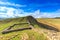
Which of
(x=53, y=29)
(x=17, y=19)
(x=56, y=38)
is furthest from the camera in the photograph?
(x=17, y=19)

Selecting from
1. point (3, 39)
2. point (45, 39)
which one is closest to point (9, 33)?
point (3, 39)

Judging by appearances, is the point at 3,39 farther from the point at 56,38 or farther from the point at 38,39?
the point at 56,38

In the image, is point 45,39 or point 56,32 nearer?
point 45,39

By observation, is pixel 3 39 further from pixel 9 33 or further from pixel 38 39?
pixel 38 39

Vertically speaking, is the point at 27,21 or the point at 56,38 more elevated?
the point at 27,21

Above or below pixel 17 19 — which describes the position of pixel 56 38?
below

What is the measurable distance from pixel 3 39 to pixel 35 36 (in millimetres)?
2755

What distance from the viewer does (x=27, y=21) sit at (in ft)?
66.9

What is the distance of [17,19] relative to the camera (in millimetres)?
21562

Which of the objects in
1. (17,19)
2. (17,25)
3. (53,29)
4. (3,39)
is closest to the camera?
(3,39)

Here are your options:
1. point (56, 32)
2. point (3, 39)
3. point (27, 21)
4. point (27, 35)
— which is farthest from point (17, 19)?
→ point (3, 39)

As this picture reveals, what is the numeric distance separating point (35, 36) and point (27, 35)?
64 centimetres

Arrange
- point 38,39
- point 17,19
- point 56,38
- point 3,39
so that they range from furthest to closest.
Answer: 1. point 17,19
2. point 56,38
3. point 38,39
4. point 3,39

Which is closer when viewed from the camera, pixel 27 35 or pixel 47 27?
pixel 27 35
